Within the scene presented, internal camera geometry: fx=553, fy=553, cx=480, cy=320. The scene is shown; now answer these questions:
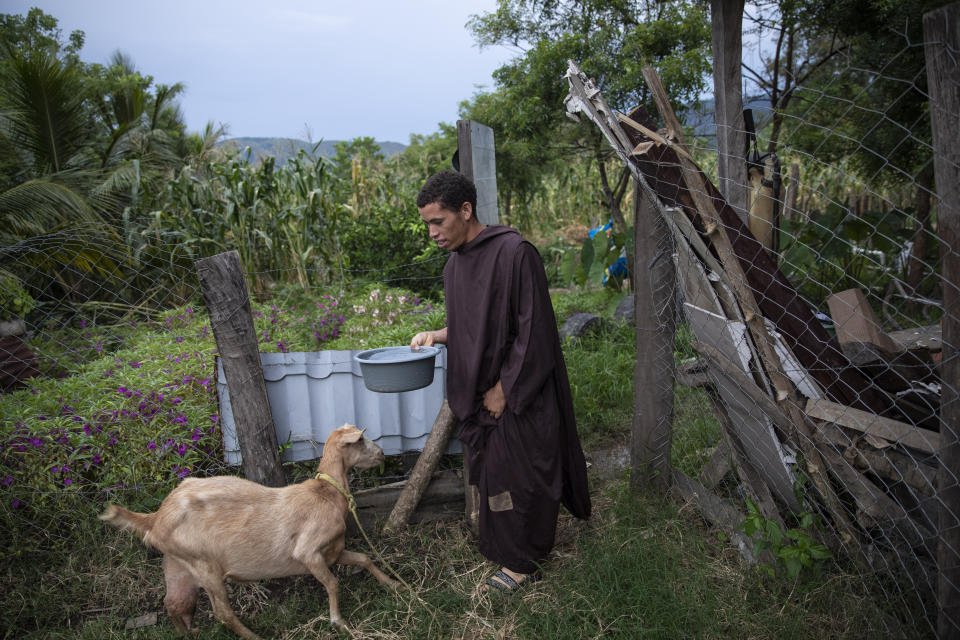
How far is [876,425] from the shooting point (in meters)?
2.27

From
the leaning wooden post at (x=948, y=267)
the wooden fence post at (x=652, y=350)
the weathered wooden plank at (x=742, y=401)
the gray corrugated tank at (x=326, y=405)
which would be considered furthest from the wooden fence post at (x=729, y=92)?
the gray corrugated tank at (x=326, y=405)

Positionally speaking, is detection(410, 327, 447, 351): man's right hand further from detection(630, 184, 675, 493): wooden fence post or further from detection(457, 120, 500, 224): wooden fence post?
detection(630, 184, 675, 493): wooden fence post

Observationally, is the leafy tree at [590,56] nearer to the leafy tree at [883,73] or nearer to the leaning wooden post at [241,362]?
the leafy tree at [883,73]

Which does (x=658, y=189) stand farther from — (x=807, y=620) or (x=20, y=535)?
(x=20, y=535)

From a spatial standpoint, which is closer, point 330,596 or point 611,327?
point 330,596

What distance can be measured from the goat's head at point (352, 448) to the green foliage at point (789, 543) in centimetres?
189

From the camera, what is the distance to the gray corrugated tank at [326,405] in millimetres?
3297

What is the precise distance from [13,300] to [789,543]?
709cm

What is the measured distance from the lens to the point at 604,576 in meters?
2.85

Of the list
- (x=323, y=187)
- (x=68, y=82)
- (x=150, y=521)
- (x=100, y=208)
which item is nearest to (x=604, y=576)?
(x=150, y=521)

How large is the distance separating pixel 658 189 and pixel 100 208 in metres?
8.11

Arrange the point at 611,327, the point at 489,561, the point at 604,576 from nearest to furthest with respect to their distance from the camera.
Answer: the point at 604,576
the point at 489,561
the point at 611,327

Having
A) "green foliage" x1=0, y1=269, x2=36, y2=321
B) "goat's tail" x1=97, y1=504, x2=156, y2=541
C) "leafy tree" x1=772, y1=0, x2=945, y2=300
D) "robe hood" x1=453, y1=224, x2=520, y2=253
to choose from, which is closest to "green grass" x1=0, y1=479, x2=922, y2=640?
"goat's tail" x1=97, y1=504, x2=156, y2=541

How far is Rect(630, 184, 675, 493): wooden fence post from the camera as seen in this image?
3.07 m
